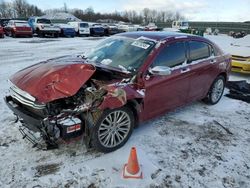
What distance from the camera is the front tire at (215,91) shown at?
6051 mm

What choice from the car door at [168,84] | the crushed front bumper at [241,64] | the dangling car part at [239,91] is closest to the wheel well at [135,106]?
the car door at [168,84]

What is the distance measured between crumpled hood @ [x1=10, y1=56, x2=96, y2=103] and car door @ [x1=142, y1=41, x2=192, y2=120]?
3.37 ft

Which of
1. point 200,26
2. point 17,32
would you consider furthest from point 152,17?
point 17,32

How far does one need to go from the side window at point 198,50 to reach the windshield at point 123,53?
102 centimetres

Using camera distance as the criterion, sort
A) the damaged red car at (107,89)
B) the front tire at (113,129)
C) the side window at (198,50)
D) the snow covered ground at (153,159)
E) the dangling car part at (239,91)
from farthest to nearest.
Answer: the dangling car part at (239,91) < the side window at (198,50) < the front tire at (113,129) < the damaged red car at (107,89) < the snow covered ground at (153,159)

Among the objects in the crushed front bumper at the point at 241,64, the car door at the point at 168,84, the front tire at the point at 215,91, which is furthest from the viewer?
the crushed front bumper at the point at 241,64

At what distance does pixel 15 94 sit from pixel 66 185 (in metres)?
1.61

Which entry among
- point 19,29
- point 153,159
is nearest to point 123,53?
point 153,159

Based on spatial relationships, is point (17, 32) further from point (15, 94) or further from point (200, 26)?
point (200, 26)

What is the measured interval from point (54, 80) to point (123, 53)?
144 centimetres

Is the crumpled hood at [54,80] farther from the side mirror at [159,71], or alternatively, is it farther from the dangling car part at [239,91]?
the dangling car part at [239,91]

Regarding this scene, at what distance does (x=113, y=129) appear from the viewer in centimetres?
390

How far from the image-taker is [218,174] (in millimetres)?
3594

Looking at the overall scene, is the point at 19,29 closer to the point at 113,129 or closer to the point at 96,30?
the point at 96,30
